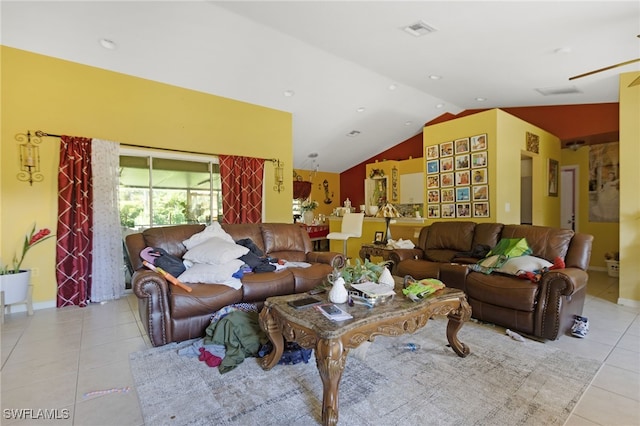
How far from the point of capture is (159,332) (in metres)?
2.41

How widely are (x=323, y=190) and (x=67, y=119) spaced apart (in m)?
6.81

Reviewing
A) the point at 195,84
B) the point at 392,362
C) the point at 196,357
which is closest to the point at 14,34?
the point at 195,84

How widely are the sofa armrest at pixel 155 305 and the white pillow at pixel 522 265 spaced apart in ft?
10.1

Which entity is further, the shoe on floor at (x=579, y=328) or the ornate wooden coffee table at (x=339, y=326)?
the shoe on floor at (x=579, y=328)

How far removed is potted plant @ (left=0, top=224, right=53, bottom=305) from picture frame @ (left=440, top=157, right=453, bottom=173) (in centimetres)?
579

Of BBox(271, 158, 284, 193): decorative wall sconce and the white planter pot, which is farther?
BBox(271, 158, 284, 193): decorative wall sconce

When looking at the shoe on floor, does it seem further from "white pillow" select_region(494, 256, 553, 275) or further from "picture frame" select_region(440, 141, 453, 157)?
"picture frame" select_region(440, 141, 453, 157)

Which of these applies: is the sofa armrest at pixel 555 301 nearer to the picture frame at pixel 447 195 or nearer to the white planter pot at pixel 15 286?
the picture frame at pixel 447 195

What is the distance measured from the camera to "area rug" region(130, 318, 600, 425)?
161 cm

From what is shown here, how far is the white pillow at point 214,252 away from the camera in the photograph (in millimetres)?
2816

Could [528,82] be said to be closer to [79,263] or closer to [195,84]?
[195,84]

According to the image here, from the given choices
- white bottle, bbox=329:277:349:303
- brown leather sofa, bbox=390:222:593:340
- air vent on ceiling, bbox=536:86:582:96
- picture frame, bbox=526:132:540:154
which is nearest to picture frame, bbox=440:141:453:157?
picture frame, bbox=526:132:540:154

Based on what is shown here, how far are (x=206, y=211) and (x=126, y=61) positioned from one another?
93.0 inches

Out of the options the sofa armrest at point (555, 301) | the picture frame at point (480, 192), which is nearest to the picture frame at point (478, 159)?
the picture frame at point (480, 192)
